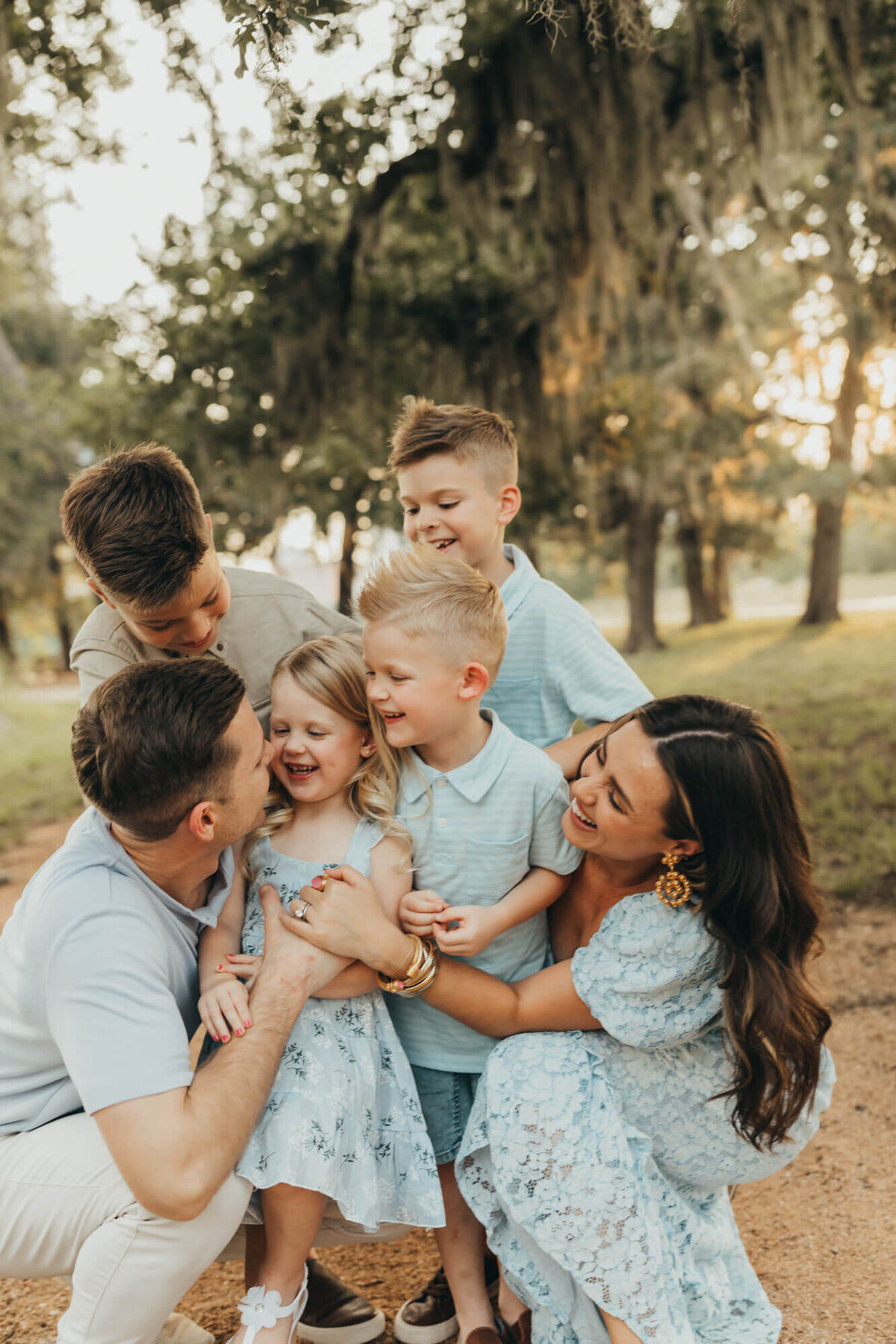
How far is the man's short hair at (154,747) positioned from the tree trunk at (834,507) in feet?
49.2

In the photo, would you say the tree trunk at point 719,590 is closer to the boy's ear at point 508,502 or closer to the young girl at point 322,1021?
the boy's ear at point 508,502

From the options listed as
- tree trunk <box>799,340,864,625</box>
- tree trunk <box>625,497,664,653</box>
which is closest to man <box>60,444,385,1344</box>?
tree trunk <box>799,340,864,625</box>

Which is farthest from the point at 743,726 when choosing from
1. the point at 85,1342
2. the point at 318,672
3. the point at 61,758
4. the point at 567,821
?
the point at 61,758

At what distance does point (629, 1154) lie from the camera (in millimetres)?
2309

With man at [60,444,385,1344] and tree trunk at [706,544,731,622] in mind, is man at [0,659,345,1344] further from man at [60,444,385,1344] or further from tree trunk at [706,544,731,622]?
tree trunk at [706,544,731,622]

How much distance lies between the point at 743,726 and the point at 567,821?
462 millimetres

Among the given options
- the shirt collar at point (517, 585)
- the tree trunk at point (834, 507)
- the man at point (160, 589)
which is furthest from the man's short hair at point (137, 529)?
the tree trunk at point (834, 507)

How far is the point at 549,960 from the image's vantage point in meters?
2.74

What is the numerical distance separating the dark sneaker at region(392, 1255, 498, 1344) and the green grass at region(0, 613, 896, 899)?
1.57 metres

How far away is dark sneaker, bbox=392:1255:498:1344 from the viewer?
2549 millimetres

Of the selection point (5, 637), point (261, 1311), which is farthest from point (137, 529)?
point (5, 637)

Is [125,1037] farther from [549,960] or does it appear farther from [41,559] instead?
[41,559]

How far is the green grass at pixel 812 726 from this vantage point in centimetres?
682

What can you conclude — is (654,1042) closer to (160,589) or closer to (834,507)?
(160,589)
